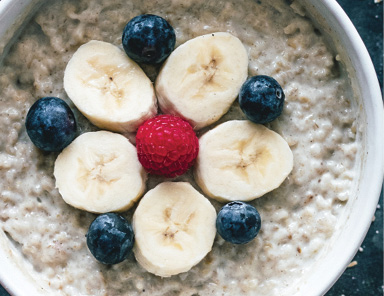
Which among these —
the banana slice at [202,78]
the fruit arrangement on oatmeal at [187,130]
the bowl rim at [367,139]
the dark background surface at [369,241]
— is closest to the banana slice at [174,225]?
the fruit arrangement on oatmeal at [187,130]

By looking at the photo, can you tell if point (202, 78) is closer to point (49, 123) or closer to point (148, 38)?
point (148, 38)

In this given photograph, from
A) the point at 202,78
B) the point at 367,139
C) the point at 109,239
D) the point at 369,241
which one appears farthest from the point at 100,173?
the point at 369,241

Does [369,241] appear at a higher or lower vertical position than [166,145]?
lower

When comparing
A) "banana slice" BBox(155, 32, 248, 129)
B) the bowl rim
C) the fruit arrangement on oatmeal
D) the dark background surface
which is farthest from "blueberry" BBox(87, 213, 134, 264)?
the dark background surface

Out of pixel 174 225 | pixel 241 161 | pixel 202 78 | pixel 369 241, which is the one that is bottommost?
pixel 369 241

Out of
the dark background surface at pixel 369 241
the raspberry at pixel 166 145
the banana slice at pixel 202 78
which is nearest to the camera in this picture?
the raspberry at pixel 166 145

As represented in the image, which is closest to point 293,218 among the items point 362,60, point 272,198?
point 272,198

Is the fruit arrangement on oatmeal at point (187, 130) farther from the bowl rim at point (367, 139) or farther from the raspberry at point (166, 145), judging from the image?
the bowl rim at point (367, 139)

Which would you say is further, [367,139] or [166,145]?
[367,139]
